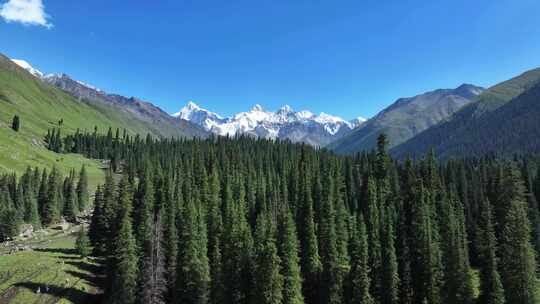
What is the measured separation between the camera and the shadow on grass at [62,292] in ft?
215

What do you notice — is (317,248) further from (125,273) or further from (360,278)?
(125,273)

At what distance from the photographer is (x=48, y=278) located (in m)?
69.8

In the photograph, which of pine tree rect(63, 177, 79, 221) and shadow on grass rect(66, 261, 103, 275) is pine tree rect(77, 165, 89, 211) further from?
shadow on grass rect(66, 261, 103, 275)

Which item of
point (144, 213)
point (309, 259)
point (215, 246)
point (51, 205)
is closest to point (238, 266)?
point (215, 246)

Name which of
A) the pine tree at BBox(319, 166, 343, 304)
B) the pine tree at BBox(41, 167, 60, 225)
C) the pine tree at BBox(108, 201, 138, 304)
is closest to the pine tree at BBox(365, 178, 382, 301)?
the pine tree at BBox(319, 166, 343, 304)

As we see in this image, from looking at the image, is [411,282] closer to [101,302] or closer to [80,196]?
[101,302]

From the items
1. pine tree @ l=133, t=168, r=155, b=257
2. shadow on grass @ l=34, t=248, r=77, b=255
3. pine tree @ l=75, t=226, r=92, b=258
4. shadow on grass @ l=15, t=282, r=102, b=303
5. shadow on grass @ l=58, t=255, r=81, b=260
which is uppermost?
pine tree @ l=133, t=168, r=155, b=257

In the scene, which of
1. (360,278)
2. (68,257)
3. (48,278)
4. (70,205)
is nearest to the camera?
(360,278)

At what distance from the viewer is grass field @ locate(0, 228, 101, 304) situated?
6438 centimetres

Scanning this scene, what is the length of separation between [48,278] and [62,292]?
5.53 m

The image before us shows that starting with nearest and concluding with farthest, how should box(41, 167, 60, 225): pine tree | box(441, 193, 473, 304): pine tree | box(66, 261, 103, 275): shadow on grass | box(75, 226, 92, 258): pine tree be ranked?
box(441, 193, 473, 304): pine tree < box(66, 261, 103, 275): shadow on grass < box(75, 226, 92, 258): pine tree < box(41, 167, 60, 225): pine tree

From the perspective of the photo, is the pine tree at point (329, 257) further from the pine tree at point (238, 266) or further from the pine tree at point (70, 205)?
the pine tree at point (70, 205)

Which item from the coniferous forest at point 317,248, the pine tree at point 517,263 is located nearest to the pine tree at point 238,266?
the coniferous forest at point 317,248

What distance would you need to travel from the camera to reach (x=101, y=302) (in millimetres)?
68438
